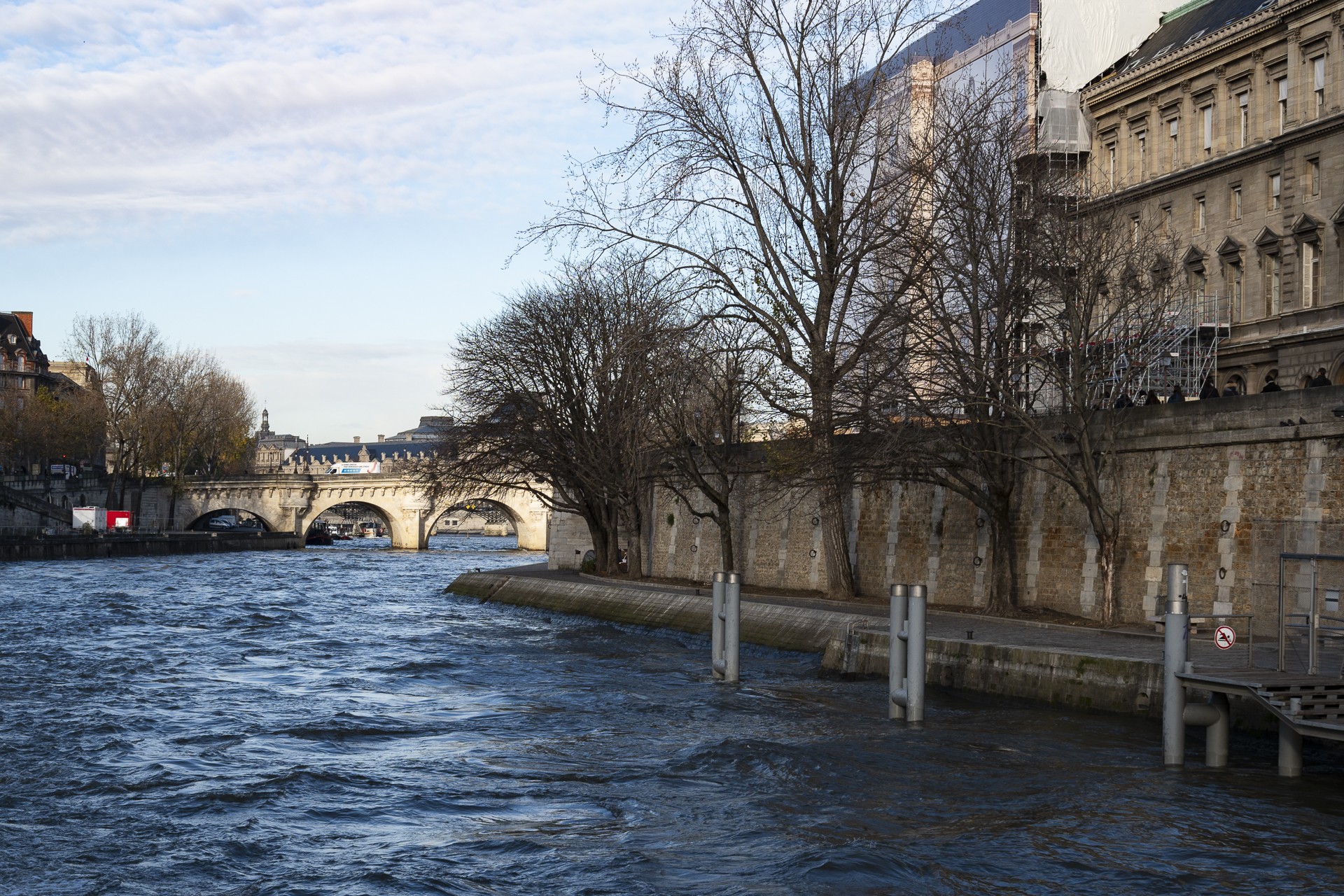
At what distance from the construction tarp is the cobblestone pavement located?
23.0 m

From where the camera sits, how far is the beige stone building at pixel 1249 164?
1403 inches

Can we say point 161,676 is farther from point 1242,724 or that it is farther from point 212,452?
point 212,452

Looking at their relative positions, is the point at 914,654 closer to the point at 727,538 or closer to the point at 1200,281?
the point at 727,538

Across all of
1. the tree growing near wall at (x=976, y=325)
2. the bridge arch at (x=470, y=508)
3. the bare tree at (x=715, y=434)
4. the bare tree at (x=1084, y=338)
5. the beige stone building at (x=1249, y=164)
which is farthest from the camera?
the bridge arch at (x=470, y=508)

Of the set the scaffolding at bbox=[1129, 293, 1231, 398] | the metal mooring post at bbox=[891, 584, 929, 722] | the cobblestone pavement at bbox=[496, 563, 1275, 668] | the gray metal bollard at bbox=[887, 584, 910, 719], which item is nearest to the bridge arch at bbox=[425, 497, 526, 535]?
the scaffolding at bbox=[1129, 293, 1231, 398]

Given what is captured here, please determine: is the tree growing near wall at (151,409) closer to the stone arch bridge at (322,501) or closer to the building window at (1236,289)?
the stone arch bridge at (322,501)

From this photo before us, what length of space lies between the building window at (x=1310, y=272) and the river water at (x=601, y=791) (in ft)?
66.1

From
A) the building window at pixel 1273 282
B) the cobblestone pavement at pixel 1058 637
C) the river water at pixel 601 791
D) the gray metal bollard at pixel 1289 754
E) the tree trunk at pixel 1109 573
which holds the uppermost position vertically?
the building window at pixel 1273 282

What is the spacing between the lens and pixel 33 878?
10.7 m

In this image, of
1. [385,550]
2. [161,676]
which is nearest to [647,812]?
[161,676]

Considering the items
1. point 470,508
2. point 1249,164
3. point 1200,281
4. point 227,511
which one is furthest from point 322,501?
point 1249,164

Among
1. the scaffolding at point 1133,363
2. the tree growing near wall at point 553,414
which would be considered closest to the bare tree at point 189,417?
the tree growing near wall at point 553,414

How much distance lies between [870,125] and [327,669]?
46.3 ft

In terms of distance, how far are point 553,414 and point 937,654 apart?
24553 mm
